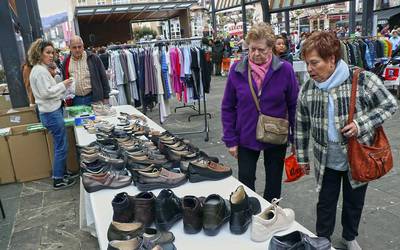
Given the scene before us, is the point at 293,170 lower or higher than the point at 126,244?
lower

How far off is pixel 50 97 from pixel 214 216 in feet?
9.92

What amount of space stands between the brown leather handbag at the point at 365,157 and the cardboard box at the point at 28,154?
155 inches

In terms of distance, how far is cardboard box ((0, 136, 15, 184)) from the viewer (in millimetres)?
4516

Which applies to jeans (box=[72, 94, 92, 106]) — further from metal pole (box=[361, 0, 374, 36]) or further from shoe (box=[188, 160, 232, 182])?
metal pole (box=[361, 0, 374, 36])

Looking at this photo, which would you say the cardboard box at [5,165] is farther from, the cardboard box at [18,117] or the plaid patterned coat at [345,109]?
the plaid patterned coat at [345,109]

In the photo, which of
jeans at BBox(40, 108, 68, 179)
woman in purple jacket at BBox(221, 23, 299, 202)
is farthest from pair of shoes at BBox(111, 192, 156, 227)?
jeans at BBox(40, 108, 68, 179)

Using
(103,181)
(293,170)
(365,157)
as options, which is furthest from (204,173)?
(365,157)

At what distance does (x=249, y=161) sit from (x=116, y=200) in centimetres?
117

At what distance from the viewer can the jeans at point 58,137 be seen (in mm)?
4172

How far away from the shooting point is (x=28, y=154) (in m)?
4.66

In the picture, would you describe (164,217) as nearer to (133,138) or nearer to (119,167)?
(119,167)

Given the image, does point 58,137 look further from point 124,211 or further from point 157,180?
point 124,211

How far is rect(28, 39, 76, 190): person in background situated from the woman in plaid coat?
2.86 metres

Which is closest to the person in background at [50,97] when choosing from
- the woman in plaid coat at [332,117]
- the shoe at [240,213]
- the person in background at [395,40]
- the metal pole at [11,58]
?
the metal pole at [11,58]
